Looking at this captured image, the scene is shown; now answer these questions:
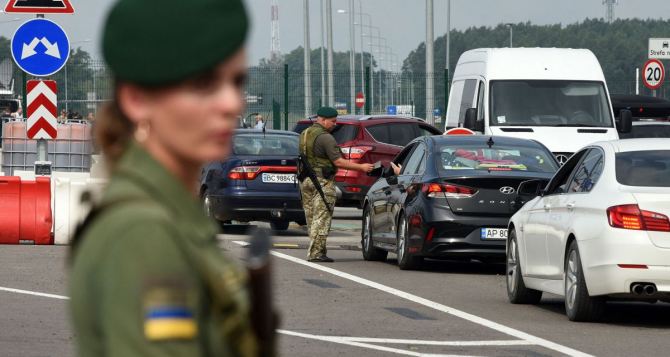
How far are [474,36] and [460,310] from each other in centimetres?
13681

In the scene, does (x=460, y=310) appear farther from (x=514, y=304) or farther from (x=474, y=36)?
(x=474, y=36)

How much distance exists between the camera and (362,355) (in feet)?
32.6

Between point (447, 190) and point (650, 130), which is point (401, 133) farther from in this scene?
point (447, 190)

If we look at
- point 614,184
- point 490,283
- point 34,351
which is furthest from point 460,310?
point 34,351

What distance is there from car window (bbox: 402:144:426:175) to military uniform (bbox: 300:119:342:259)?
813 millimetres

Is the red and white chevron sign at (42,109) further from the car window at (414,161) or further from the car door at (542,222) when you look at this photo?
the car door at (542,222)

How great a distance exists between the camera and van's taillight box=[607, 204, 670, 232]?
11328 millimetres

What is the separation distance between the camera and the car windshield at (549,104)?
23844 millimetres

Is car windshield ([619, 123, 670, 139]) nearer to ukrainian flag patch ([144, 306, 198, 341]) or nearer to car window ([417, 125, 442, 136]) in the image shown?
car window ([417, 125, 442, 136])

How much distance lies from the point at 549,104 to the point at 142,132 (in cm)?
2233

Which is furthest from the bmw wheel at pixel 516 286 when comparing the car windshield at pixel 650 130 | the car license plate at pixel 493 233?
the car windshield at pixel 650 130

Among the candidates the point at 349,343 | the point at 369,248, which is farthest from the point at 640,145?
the point at 369,248

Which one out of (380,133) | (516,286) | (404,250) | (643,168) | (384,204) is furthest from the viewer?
(380,133)

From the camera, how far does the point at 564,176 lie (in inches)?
520
